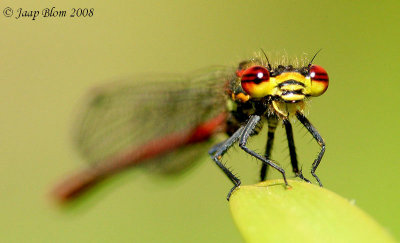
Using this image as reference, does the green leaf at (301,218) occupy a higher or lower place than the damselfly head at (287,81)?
lower

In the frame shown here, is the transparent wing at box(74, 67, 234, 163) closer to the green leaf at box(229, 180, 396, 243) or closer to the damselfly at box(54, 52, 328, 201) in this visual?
the damselfly at box(54, 52, 328, 201)

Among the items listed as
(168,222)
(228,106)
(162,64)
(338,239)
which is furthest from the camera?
(162,64)

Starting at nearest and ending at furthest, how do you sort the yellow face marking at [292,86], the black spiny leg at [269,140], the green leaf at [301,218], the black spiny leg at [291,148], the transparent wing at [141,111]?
the green leaf at [301,218], the yellow face marking at [292,86], the black spiny leg at [291,148], the black spiny leg at [269,140], the transparent wing at [141,111]

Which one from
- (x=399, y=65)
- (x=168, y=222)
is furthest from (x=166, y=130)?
(x=399, y=65)

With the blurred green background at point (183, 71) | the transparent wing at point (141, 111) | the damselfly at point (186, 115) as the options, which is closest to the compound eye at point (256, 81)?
the damselfly at point (186, 115)

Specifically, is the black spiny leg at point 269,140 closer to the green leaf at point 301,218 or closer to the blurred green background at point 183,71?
the blurred green background at point 183,71

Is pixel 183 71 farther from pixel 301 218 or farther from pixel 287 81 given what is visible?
pixel 301 218

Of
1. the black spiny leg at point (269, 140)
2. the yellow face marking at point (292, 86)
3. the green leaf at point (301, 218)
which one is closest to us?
the green leaf at point (301, 218)

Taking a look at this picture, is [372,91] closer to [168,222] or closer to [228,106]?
[228,106]
